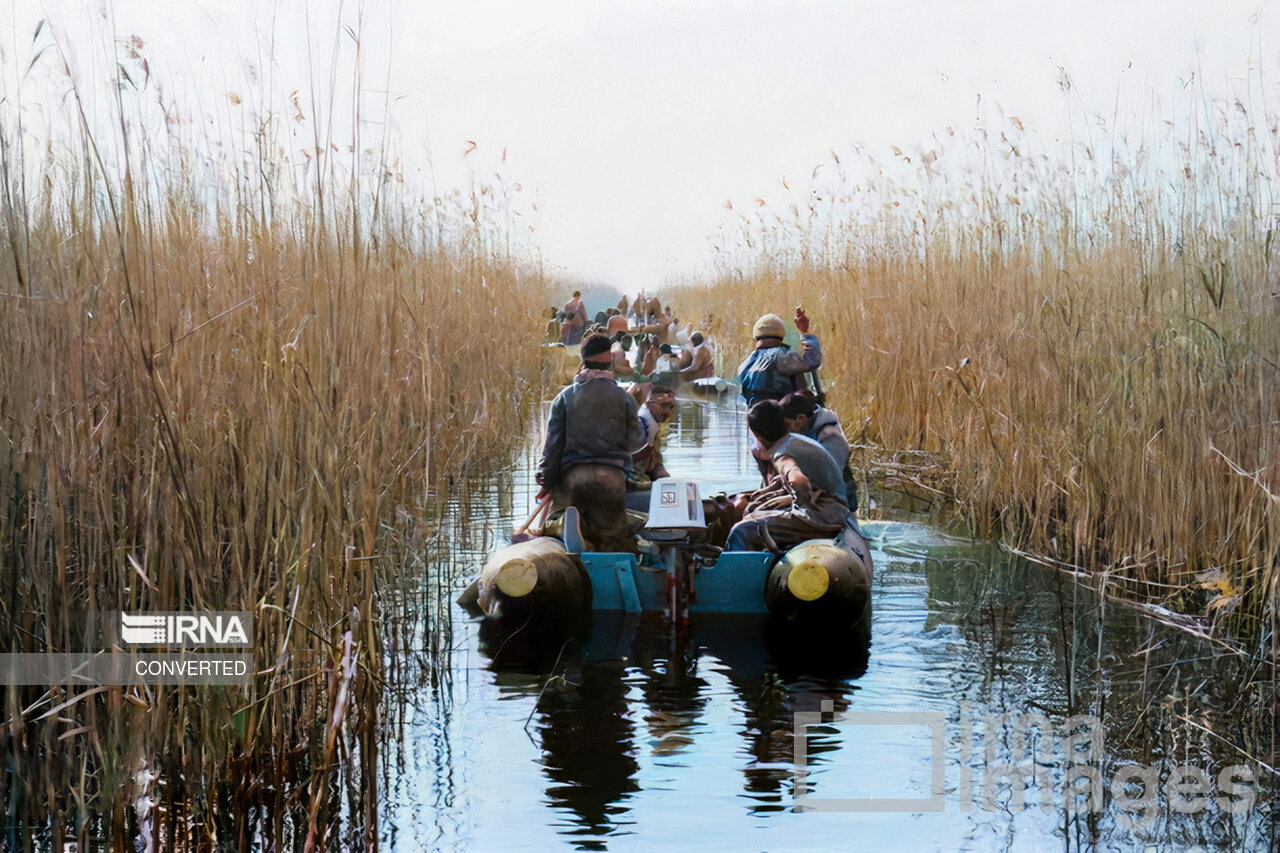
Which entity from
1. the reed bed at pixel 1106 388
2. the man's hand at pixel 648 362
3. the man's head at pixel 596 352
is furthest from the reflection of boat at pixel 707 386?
the man's head at pixel 596 352

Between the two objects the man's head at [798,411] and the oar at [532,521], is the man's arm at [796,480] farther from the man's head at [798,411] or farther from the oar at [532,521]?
the oar at [532,521]

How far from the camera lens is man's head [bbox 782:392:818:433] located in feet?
23.5

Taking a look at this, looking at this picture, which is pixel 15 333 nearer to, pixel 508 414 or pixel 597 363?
pixel 597 363

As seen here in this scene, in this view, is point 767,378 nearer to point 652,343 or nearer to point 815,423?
point 815,423

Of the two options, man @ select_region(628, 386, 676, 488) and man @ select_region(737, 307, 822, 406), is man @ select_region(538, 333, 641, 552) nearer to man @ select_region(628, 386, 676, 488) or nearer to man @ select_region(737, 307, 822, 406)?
man @ select_region(628, 386, 676, 488)

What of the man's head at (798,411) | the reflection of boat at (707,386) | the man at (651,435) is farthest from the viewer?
the reflection of boat at (707,386)

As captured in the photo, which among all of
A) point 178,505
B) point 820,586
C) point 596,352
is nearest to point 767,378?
point 596,352

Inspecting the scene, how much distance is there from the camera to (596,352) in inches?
266

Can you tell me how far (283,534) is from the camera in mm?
3615

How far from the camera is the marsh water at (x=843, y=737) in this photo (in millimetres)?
3773

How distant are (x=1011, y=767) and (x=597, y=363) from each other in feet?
10.6

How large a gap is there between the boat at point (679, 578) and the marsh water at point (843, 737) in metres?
0.12

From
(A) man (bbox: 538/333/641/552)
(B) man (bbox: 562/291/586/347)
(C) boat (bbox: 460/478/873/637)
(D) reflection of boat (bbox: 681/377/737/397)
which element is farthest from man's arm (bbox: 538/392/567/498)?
(B) man (bbox: 562/291/586/347)

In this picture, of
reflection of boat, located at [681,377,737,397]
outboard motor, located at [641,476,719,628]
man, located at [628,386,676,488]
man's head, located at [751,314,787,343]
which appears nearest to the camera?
outboard motor, located at [641,476,719,628]
